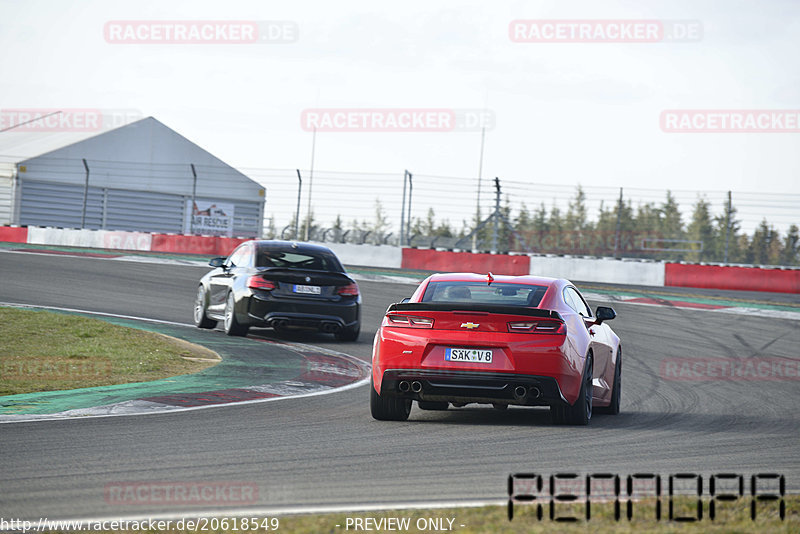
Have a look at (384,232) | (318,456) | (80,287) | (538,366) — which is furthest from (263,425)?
(384,232)

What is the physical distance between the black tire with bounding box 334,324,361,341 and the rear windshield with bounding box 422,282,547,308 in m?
6.24

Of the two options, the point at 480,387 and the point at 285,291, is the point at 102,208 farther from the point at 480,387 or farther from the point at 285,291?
the point at 480,387

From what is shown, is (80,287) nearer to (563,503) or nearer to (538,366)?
(538,366)

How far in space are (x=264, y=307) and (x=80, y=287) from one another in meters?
7.27

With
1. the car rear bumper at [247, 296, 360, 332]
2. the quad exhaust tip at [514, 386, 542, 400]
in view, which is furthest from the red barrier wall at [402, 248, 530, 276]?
the quad exhaust tip at [514, 386, 542, 400]

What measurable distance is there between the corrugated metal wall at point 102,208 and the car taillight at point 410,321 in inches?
1044

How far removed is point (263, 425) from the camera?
7980 mm

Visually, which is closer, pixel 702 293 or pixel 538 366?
pixel 538 366

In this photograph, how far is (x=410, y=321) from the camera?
8383 mm

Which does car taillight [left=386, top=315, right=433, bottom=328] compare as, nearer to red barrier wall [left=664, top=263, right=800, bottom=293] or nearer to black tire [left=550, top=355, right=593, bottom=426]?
black tire [left=550, top=355, right=593, bottom=426]

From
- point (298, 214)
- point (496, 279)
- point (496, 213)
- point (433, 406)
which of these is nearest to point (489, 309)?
point (496, 279)

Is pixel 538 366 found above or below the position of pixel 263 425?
above

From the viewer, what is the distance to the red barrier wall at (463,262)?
25672 millimetres

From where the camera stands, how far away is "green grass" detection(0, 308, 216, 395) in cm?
1027
